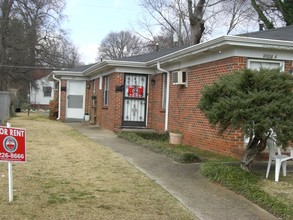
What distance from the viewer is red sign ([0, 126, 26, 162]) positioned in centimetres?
568

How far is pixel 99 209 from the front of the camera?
18.3 ft

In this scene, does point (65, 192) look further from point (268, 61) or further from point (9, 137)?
point (268, 61)

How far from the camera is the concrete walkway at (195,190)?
5707 mm

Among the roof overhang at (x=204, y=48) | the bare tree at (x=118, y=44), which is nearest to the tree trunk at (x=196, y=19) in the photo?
the roof overhang at (x=204, y=48)

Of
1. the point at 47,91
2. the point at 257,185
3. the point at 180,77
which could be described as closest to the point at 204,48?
the point at 180,77

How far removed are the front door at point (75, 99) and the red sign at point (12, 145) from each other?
18.0m

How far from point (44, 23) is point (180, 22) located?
12662 mm

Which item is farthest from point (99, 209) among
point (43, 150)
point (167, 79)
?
point (167, 79)

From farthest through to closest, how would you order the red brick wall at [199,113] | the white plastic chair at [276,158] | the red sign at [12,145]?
the red brick wall at [199,113] < the white plastic chair at [276,158] < the red sign at [12,145]

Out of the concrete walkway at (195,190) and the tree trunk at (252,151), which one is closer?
the concrete walkway at (195,190)

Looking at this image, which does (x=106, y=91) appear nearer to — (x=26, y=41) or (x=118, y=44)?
(x=26, y=41)

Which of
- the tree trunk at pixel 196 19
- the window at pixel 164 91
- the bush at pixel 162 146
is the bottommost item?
the bush at pixel 162 146

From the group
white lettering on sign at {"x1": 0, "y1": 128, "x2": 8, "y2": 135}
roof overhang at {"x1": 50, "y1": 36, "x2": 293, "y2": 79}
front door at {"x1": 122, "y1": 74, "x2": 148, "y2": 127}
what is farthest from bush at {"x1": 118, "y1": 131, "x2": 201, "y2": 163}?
white lettering on sign at {"x1": 0, "y1": 128, "x2": 8, "y2": 135}

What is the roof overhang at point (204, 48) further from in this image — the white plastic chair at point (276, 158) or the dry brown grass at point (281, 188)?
the dry brown grass at point (281, 188)
